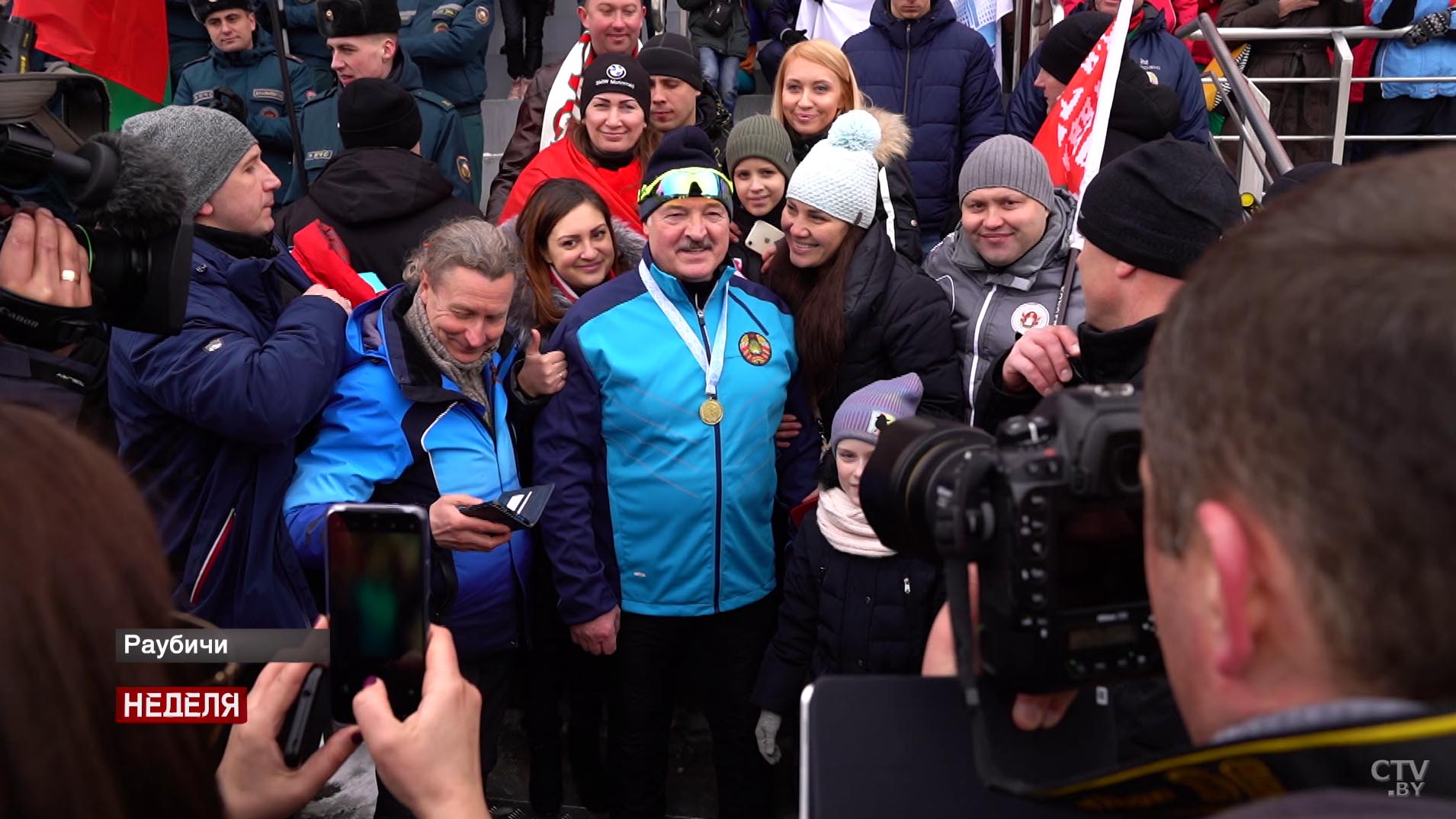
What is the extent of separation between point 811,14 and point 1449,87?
3353 mm

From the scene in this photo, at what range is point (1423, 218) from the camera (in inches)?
32.9

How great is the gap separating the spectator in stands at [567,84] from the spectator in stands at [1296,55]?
11.1 feet

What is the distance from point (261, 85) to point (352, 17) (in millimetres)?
1219

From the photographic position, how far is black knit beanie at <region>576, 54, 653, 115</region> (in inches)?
179

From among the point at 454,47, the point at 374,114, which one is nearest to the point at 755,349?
the point at 374,114

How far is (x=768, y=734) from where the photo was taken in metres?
3.51

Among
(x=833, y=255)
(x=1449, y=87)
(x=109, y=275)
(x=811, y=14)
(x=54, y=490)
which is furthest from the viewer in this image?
(x=811, y=14)

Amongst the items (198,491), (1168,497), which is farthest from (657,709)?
(1168,497)

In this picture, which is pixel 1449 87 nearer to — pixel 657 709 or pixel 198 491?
pixel 657 709

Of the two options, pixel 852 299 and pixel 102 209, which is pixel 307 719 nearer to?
pixel 102 209

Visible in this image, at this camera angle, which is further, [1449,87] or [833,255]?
[1449,87]

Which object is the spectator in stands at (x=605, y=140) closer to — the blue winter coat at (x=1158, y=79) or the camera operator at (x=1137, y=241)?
the blue winter coat at (x=1158, y=79)

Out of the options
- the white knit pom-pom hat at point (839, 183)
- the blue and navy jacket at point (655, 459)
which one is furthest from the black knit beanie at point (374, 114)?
the white knit pom-pom hat at point (839, 183)

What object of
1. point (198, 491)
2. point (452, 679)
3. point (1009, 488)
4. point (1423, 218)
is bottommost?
point (198, 491)
